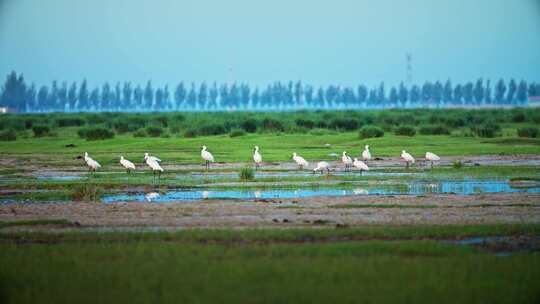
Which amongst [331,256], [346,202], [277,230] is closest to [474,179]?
[346,202]

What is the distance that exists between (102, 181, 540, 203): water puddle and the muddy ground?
137 centimetres

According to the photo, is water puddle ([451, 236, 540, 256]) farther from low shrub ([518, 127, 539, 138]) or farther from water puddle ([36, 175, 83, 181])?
low shrub ([518, 127, 539, 138])

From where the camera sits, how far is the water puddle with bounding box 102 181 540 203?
22688 millimetres

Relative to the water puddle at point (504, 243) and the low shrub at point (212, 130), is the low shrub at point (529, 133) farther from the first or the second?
the water puddle at point (504, 243)

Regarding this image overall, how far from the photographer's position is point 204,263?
41.5 feet

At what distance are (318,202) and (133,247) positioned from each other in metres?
7.88

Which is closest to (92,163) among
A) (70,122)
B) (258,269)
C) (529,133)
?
(258,269)

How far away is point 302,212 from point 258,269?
6.78m

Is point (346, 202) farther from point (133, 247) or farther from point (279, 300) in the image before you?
point (279, 300)

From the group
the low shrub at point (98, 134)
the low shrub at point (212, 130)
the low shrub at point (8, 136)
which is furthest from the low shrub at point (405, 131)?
the low shrub at point (8, 136)

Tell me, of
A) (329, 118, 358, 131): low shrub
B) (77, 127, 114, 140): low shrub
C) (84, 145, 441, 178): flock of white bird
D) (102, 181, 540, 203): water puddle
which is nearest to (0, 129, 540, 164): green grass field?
(77, 127, 114, 140): low shrub

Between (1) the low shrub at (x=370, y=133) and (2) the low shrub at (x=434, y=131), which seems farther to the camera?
(2) the low shrub at (x=434, y=131)

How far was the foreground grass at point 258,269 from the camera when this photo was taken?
10820 millimetres

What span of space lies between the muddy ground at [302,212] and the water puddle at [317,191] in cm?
137
